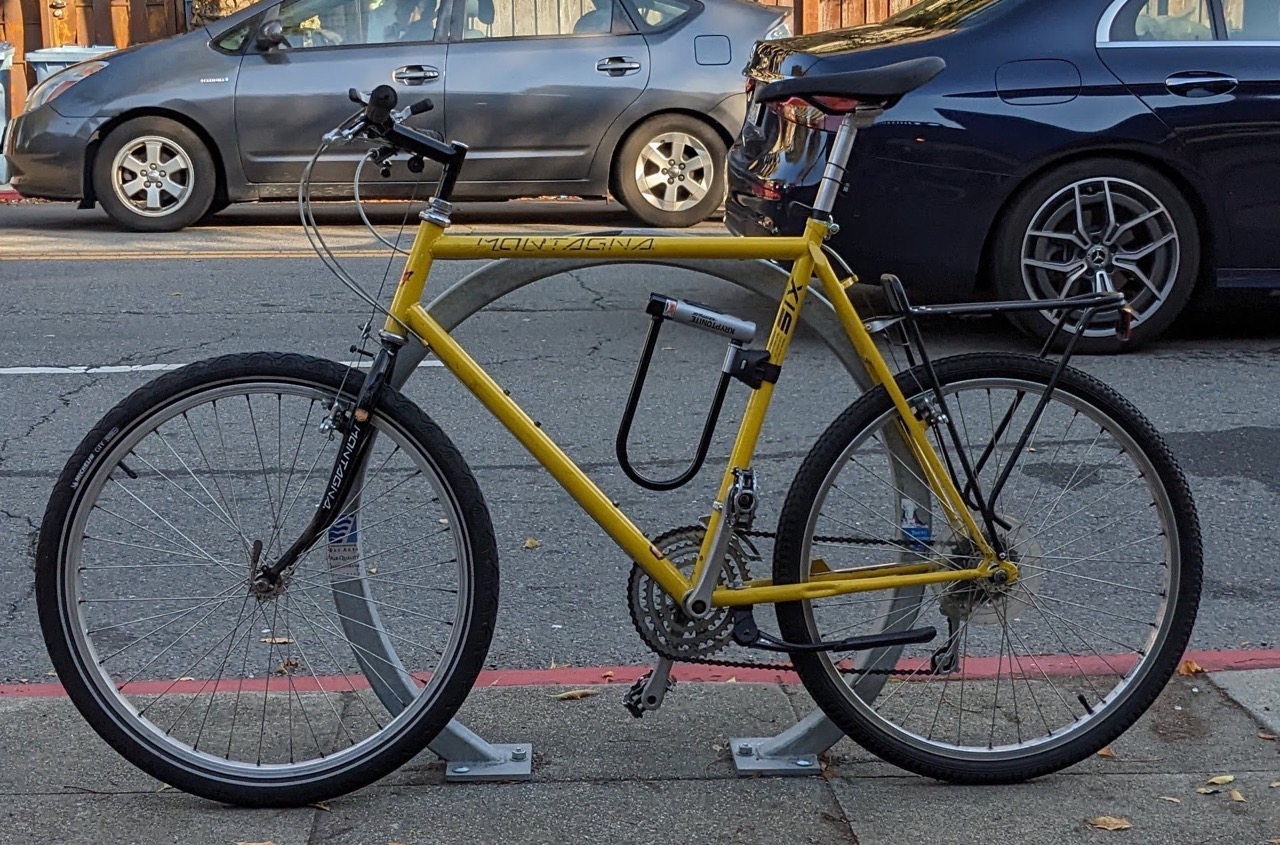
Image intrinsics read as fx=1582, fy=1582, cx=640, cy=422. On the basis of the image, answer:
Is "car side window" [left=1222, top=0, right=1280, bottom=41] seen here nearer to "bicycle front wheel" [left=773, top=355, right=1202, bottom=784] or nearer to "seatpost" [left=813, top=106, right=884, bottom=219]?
"bicycle front wheel" [left=773, top=355, right=1202, bottom=784]

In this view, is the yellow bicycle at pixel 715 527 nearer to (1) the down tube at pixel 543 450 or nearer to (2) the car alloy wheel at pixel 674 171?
(1) the down tube at pixel 543 450

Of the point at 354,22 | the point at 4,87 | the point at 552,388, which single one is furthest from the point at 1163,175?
the point at 4,87

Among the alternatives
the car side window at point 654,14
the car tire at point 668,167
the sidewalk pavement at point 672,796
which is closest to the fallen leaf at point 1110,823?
the sidewalk pavement at point 672,796

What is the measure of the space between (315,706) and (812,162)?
13.4ft

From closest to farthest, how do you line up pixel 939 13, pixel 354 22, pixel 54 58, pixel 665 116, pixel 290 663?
pixel 290 663
pixel 939 13
pixel 354 22
pixel 665 116
pixel 54 58

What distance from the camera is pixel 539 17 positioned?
37.0ft

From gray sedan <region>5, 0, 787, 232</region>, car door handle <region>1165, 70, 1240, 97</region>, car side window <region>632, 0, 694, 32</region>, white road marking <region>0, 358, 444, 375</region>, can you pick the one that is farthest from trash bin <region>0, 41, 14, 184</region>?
car door handle <region>1165, 70, 1240, 97</region>

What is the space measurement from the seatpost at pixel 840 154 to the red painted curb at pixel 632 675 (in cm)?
116

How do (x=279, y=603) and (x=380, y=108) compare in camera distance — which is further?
(x=279, y=603)

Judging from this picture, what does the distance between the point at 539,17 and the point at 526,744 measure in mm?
8588

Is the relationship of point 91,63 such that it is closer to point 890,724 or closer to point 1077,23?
point 1077,23

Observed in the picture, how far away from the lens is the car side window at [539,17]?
11.1m

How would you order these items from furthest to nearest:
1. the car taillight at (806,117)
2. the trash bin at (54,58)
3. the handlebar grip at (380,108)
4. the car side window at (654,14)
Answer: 1. the trash bin at (54,58)
2. the car side window at (654,14)
3. the car taillight at (806,117)
4. the handlebar grip at (380,108)

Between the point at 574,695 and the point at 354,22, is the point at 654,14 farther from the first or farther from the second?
the point at 574,695
